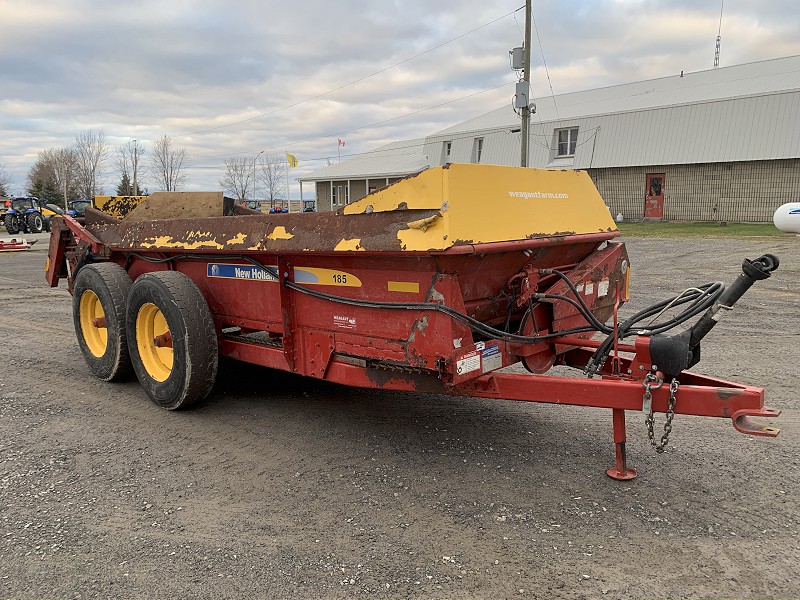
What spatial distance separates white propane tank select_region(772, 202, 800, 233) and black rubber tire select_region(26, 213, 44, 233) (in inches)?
1304

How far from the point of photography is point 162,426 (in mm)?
4371

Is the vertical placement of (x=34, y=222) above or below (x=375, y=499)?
above

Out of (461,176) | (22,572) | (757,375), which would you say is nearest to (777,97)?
(757,375)

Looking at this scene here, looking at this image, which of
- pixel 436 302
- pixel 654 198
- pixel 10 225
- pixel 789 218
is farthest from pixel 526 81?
pixel 10 225

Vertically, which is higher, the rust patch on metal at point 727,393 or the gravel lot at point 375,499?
the rust patch on metal at point 727,393

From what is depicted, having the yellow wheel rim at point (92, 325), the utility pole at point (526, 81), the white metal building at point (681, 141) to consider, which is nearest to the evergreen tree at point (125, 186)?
the white metal building at point (681, 141)

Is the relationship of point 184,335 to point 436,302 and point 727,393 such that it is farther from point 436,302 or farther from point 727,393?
point 727,393

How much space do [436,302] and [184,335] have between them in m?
1.94

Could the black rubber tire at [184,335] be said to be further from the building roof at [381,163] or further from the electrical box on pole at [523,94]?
the building roof at [381,163]

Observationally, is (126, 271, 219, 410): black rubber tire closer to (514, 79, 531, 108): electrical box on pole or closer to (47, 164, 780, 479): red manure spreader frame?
(47, 164, 780, 479): red manure spreader frame

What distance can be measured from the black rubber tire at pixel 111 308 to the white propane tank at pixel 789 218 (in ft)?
56.6

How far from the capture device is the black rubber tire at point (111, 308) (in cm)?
501

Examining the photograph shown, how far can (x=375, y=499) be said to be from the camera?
10.8ft

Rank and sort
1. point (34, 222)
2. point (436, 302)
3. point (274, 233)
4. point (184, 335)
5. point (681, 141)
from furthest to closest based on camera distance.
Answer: point (34, 222), point (681, 141), point (184, 335), point (274, 233), point (436, 302)
